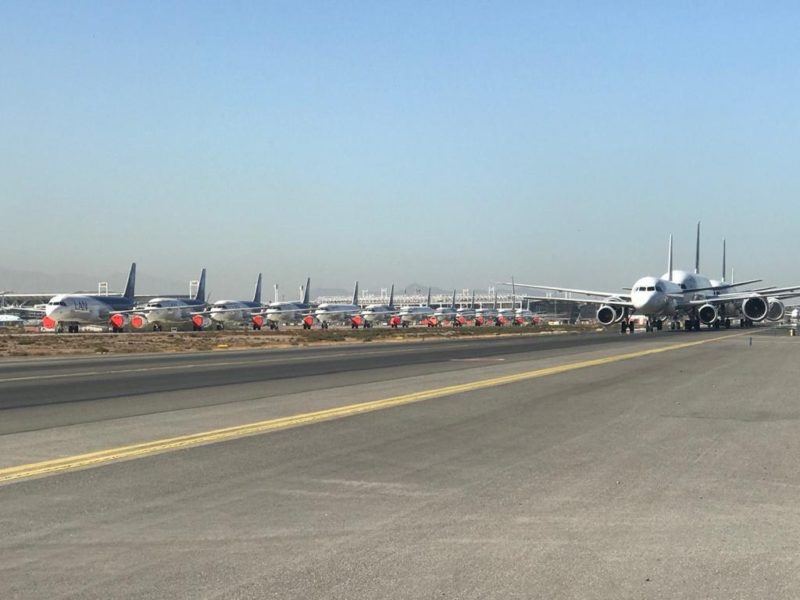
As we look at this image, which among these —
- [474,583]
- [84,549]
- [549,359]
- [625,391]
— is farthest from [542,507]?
[549,359]

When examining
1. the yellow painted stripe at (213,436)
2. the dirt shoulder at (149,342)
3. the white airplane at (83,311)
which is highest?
the white airplane at (83,311)

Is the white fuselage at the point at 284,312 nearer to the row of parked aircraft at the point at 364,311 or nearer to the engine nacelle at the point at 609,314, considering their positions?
the row of parked aircraft at the point at 364,311

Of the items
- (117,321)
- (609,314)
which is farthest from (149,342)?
(609,314)

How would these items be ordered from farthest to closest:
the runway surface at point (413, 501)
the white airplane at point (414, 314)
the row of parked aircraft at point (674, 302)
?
the white airplane at point (414, 314) < the row of parked aircraft at point (674, 302) < the runway surface at point (413, 501)

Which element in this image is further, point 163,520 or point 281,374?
point 281,374

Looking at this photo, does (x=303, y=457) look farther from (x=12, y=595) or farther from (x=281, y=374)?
(x=281, y=374)

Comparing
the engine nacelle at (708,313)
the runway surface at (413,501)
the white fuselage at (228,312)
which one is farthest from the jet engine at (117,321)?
the runway surface at (413,501)

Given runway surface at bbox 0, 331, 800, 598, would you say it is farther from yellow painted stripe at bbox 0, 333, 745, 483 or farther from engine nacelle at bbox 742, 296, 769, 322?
engine nacelle at bbox 742, 296, 769, 322

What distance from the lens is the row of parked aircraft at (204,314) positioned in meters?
81.5

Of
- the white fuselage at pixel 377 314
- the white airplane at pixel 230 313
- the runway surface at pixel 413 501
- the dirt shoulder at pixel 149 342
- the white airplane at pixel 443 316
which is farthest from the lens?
the white airplane at pixel 443 316

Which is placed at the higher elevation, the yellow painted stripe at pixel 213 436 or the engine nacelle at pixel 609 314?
the engine nacelle at pixel 609 314

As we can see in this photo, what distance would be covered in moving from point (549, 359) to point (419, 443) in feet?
69.5

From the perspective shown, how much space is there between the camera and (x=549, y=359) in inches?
1264

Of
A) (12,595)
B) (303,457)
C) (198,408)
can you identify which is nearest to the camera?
(12,595)
